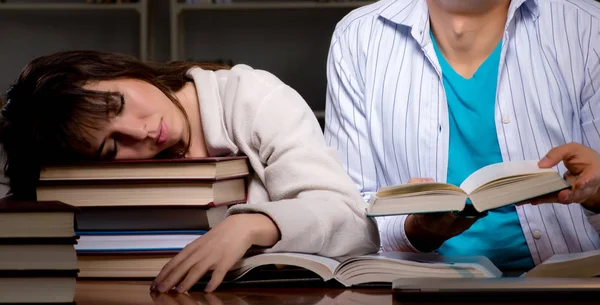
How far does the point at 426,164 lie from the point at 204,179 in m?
0.57

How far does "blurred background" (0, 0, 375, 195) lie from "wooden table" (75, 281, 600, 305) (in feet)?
10.1

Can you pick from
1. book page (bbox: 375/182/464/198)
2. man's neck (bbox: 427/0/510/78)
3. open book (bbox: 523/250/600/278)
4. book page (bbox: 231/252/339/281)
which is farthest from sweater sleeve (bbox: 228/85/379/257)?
man's neck (bbox: 427/0/510/78)

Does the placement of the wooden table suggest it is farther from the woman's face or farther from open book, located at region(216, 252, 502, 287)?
the woman's face

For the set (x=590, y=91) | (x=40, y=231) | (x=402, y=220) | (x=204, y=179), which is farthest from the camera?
(x=590, y=91)

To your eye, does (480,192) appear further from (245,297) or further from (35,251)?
(35,251)

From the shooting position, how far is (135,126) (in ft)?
3.83

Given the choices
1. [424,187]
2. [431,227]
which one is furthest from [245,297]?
[431,227]

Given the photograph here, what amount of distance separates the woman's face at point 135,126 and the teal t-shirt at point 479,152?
1.72ft

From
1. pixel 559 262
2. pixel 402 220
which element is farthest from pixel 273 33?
pixel 559 262

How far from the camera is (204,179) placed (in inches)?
39.9

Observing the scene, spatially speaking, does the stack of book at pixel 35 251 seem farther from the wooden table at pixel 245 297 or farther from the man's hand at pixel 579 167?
the man's hand at pixel 579 167

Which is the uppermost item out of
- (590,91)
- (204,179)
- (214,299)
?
(590,91)

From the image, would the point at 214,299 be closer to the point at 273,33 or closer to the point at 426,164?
the point at 426,164

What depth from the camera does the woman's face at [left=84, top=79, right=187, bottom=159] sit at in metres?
1.17
